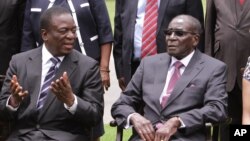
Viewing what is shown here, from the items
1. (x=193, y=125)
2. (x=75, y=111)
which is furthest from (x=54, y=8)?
(x=193, y=125)

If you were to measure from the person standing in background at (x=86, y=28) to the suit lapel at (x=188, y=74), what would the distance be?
3.72ft

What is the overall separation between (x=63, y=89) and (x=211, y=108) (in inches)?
49.0

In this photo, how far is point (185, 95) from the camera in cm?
732

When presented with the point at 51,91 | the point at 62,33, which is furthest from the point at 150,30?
the point at 51,91

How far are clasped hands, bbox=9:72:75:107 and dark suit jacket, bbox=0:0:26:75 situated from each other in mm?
1463

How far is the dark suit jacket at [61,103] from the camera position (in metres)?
7.24

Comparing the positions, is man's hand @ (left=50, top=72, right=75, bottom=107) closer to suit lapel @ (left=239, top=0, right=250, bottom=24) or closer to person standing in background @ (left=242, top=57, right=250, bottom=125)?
person standing in background @ (left=242, top=57, right=250, bottom=125)

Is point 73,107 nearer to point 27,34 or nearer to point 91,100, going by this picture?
point 91,100

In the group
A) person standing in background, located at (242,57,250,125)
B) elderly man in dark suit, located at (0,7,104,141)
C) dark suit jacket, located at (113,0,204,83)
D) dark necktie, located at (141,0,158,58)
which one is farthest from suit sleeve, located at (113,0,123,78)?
person standing in background, located at (242,57,250,125)

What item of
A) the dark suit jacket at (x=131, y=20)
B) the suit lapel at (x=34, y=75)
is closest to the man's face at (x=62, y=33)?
the suit lapel at (x=34, y=75)

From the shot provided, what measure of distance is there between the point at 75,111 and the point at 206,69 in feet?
3.91

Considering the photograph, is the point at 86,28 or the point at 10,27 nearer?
the point at 86,28

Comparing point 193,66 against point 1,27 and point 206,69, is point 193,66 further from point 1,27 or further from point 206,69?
point 1,27

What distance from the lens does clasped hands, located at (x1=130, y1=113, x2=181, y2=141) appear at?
7020 millimetres
